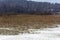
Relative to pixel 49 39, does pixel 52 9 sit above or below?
below

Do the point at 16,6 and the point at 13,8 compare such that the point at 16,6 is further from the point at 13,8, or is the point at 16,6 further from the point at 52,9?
the point at 52,9

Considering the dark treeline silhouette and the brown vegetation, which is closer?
the brown vegetation

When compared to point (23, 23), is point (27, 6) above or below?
below

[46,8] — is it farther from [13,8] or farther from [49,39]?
[49,39]

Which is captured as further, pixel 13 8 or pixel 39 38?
pixel 13 8

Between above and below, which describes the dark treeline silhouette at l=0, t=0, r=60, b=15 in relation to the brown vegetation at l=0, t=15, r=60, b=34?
below

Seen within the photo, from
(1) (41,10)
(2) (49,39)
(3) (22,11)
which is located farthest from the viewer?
(1) (41,10)

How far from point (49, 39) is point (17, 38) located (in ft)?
6.00

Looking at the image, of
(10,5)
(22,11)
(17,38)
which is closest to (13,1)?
(10,5)

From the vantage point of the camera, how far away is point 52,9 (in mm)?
43438

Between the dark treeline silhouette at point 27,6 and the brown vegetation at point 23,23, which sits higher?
the brown vegetation at point 23,23

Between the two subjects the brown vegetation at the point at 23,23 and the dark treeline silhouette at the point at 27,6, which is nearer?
the brown vegetation at the point at 23,23

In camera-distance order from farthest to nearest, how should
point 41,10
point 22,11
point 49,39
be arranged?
point 41,10, point 22,11, point 49,39

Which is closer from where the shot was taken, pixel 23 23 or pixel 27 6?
pixel 23 23
